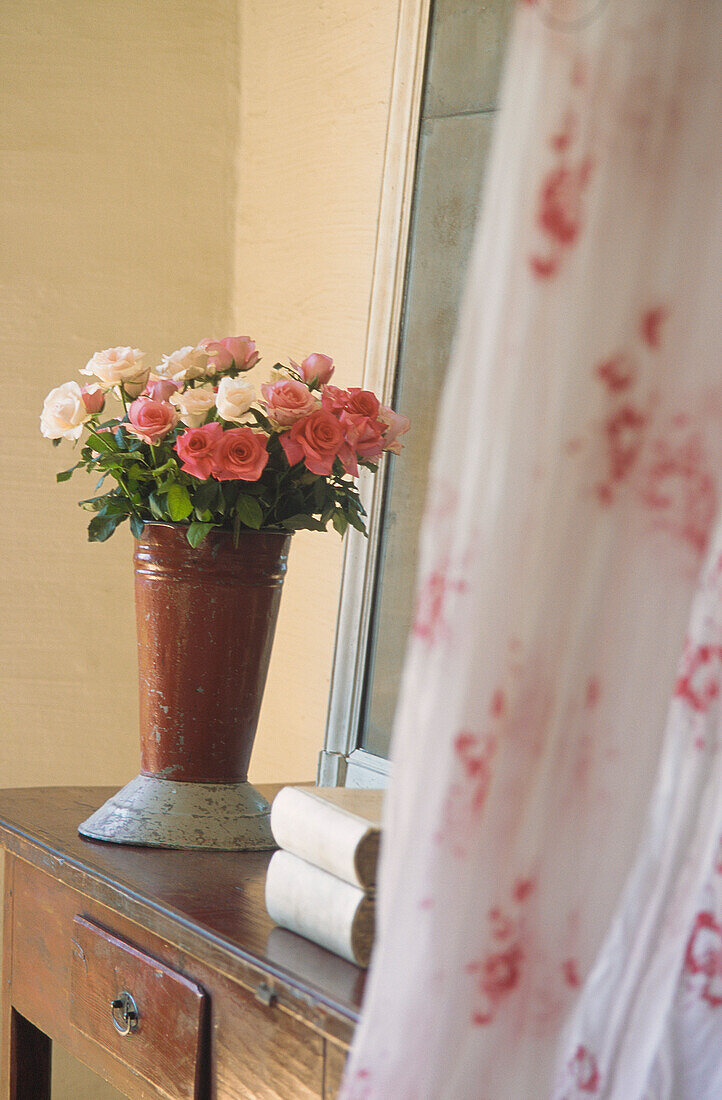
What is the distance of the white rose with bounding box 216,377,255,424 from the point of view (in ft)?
4.14

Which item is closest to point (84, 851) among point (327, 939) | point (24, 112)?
point (327, 939)

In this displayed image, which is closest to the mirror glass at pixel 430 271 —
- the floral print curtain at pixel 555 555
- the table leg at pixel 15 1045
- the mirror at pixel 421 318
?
the mirror at pixel 421 318

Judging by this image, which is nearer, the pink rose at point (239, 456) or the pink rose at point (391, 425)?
the pink rose at point (239, 456)

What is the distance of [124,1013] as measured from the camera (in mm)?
1176

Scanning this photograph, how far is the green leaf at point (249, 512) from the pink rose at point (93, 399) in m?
0.22

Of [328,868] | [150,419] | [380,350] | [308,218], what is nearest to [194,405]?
[150,419]

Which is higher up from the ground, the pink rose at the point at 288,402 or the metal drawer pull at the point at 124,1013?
the pink rose at the point at 288,402

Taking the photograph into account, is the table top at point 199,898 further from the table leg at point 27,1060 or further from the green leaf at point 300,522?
the green leaf at point 300,522

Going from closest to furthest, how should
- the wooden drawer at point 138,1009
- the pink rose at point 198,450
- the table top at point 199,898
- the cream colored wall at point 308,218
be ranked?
1. the table top at point 199,898
2. the wooden drawer at point 138,1009
3. the pink rose at point 198,450
4. the cream colored wall at point 308,218

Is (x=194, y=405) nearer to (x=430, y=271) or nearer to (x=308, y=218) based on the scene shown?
(x=430, y=271)

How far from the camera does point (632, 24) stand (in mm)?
671

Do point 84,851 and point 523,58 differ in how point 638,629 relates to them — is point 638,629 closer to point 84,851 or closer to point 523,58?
point 523,58

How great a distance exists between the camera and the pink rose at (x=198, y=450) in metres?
1.24

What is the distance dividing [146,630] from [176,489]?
18cm
